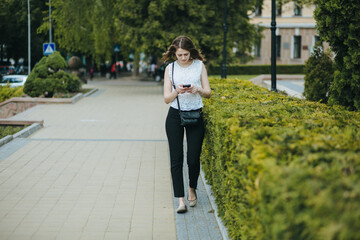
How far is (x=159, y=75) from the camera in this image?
43625 mm

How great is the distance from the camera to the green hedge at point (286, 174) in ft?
7.70

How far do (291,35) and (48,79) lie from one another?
3262 centimetres

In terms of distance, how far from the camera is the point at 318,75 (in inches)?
634

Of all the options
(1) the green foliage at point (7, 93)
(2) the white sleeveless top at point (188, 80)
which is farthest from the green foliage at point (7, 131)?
(1) the green foliage at point (7, 93)

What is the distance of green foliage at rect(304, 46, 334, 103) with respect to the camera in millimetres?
15859

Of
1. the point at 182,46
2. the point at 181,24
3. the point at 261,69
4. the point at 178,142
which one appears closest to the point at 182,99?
the point at 178,142

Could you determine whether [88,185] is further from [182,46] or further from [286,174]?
[286,174]

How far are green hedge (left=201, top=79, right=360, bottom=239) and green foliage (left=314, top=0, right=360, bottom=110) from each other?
261 centimetres

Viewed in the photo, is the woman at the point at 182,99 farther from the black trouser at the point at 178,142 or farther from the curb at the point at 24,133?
the curb at the point at 24,133

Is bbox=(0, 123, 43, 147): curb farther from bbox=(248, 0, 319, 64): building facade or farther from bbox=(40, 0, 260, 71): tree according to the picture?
bbox=(248, 0, 319, 64): building facade

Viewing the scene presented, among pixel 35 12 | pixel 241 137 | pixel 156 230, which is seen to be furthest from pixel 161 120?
pixel 35 12

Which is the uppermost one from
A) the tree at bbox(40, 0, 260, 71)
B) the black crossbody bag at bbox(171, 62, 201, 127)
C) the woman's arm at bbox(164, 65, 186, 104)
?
the tree at bbox(40, 0, 260, 71)

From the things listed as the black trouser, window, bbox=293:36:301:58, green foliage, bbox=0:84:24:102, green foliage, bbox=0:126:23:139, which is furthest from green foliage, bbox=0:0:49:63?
the black trouser

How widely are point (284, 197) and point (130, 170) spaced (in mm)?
6053
